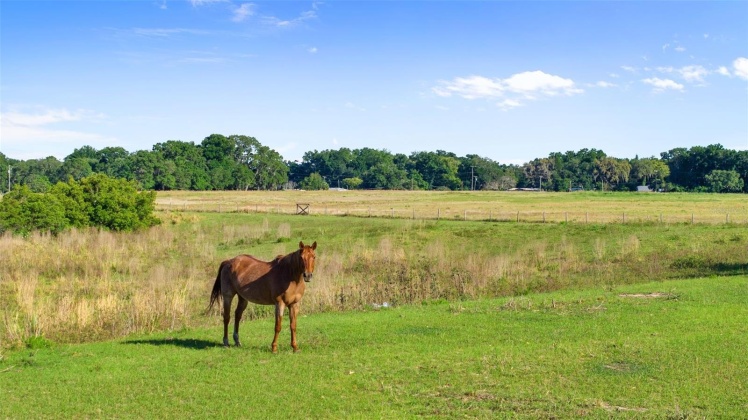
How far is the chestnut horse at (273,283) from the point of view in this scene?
41.7 ft

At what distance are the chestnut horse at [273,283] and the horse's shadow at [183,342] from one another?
1.81ft

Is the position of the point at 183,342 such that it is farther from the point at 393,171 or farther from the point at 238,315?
the point at 393,171

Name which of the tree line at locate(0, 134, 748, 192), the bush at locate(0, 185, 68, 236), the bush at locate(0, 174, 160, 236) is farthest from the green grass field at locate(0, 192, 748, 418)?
the tree line at locate(0, 134, 748, 192)

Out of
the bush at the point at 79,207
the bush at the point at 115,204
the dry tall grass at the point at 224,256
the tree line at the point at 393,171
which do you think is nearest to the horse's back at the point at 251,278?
the dry tall grass at the point at 224,256

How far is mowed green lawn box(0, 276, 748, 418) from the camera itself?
9.43 metres

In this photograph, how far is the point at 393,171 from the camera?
183m

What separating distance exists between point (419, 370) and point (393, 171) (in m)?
172

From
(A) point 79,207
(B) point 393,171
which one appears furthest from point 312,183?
(A) point 79,207

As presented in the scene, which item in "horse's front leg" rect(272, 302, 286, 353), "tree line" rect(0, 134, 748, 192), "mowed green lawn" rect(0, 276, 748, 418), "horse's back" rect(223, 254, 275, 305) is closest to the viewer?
"mowed green lawn" rect(0, 276, 748, 418)

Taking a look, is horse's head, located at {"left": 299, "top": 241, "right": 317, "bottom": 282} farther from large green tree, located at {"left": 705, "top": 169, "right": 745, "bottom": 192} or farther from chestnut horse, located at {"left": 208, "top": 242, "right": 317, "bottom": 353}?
large green tree, located at {"left": 705, "top": 169, "right": 745, "bottom": 192}

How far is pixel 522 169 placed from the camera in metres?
192

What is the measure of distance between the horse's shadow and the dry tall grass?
2.61 meters

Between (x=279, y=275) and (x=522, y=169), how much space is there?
609 ft

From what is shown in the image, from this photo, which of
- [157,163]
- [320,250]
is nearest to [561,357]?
[320,250]
